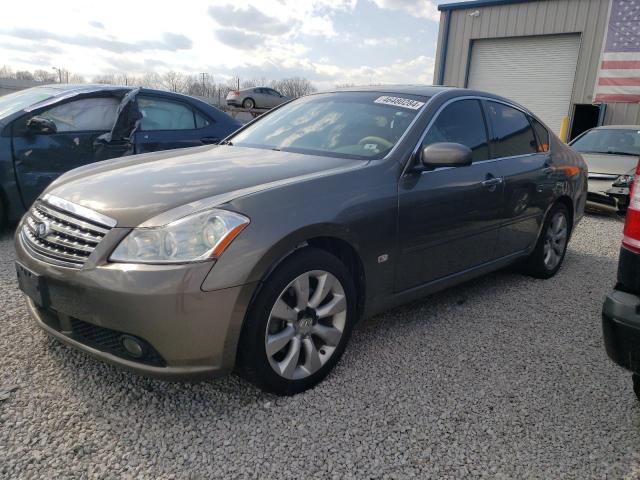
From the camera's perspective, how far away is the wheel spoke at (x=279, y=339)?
2.28 m

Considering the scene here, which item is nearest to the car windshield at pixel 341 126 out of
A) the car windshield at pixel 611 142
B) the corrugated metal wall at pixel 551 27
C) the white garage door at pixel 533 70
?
the car windshield at pixel 611 142

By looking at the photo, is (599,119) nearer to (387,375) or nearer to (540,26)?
(540,26)

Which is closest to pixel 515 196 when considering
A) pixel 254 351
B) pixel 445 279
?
pixel 445 279

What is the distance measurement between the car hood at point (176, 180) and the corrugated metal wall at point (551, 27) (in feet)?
46.4

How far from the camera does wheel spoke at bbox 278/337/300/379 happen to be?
93.4 inches

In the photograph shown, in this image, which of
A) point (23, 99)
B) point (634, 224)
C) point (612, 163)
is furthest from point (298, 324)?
point (612, 163)

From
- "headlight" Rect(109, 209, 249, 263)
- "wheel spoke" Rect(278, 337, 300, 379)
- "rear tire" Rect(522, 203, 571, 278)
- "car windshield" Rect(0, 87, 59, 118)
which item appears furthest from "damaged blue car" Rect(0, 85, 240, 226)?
"rear tire" Rect(522, 203, 571, 278)

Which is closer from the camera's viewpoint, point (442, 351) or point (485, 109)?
point (442, 351)

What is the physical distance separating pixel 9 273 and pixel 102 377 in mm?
1894

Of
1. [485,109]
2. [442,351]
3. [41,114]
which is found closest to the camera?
[442,351]

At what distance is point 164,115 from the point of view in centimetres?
559

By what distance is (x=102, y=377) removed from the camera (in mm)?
2506

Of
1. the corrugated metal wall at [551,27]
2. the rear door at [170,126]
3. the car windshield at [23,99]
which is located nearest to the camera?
the car windshield at [23,99]

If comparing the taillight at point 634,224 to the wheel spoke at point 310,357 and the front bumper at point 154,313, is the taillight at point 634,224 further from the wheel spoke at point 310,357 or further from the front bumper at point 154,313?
the front bumper at point 154,313
